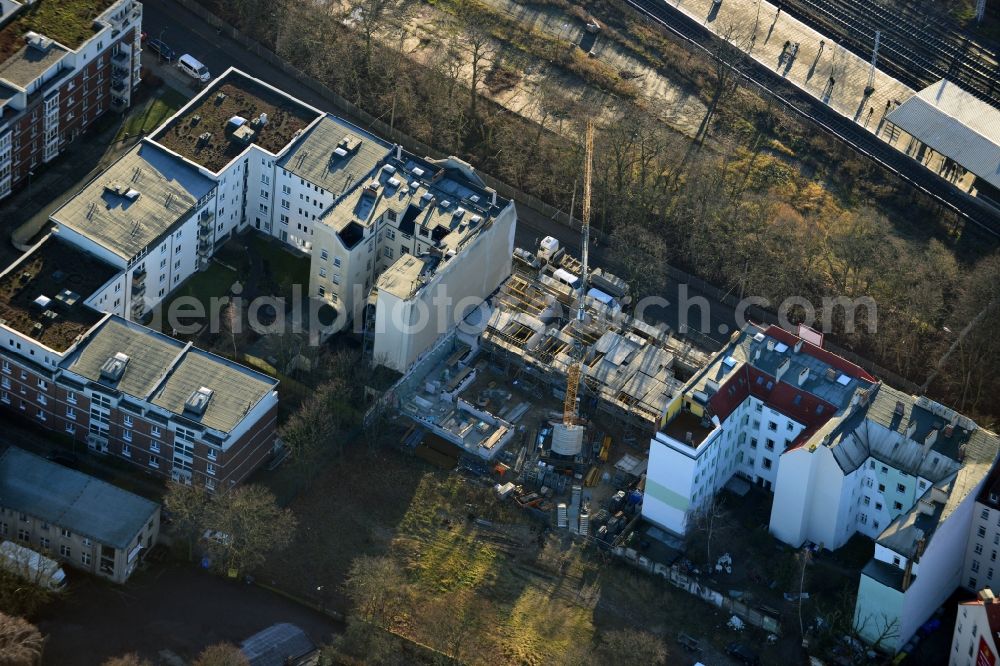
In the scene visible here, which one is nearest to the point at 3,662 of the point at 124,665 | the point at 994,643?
the point at 124,665

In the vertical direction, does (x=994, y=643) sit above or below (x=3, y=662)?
above

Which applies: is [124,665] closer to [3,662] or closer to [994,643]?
[3,662]

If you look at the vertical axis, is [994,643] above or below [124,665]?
above
